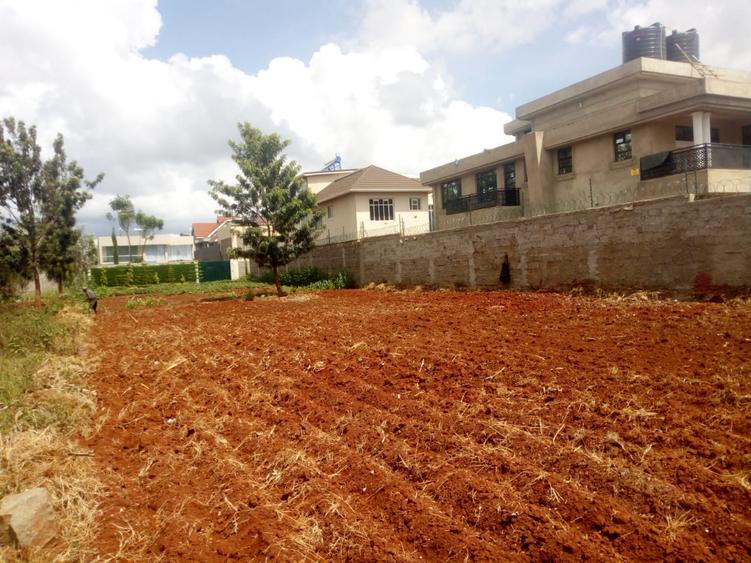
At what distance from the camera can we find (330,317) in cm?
1216

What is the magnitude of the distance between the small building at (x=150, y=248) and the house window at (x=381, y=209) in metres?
41.7

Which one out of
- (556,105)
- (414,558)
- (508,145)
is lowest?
(414,558)

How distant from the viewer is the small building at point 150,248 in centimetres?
6506

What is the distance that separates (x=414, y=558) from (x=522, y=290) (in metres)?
11.5

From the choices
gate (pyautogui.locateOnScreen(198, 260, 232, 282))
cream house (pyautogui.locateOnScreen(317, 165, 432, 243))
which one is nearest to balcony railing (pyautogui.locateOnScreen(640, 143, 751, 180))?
cream house (pyautogui.locateOnScreen(317, 165, 432, 243))

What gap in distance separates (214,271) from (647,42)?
32.3 meters

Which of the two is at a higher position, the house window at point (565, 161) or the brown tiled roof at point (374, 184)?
the brown tiled roof at point (374, 184)

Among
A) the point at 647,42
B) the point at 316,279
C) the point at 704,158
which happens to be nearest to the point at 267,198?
the point at 316,279

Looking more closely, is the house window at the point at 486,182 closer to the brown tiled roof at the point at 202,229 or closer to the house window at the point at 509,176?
the house window at the point at 509,176

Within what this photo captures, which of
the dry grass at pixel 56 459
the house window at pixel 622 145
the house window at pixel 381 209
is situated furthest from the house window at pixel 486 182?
the dry grass at pixel 56 459

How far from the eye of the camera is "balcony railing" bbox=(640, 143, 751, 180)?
1502 cm

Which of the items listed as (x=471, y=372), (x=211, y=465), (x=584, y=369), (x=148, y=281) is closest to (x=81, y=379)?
(x=211, y=465)

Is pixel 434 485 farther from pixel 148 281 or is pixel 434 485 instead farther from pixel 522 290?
pixel 148 281

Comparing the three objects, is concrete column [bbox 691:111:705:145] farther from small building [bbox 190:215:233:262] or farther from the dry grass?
small building [bbox 190:215:233:262]
